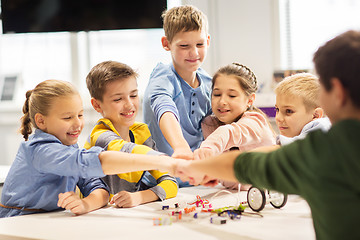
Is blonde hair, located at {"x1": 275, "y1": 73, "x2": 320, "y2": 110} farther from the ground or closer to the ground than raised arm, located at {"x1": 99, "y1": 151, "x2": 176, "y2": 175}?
farther from the ground

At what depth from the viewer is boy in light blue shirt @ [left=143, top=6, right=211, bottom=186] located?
79.7 inches

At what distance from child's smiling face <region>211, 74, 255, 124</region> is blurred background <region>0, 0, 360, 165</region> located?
1999mm

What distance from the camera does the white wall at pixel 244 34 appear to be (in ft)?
14.1

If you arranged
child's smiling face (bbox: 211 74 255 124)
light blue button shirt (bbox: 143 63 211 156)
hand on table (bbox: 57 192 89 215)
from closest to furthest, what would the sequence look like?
1. hand on table (bbox: 57 192 89 215)
2. child's smiling face (bbox: 211 74 255 124)
3. light blue button shirt (bbox: 143 63 211 156)

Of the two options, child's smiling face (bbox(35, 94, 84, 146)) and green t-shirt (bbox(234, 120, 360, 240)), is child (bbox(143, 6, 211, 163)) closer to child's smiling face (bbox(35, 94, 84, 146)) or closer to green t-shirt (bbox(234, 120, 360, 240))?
child's smiling face (bbox(35, 94, 84, 146))

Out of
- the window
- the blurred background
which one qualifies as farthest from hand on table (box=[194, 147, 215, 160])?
the window

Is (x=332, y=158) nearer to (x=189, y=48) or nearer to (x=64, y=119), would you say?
(x=64, y=119)

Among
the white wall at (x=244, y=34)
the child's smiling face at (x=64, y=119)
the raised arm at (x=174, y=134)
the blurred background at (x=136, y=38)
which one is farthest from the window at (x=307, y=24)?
the child's smiling face at (x=64, y=119)

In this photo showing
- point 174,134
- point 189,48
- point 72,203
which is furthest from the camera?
point 189,48

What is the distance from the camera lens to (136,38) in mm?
4652

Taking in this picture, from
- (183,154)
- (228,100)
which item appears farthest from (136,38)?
(183,154)

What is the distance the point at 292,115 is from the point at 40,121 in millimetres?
988

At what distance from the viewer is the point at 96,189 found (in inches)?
64.9

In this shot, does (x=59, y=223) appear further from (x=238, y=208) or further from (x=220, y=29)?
(x=220, y=29)
